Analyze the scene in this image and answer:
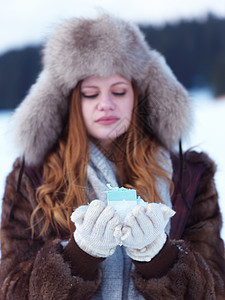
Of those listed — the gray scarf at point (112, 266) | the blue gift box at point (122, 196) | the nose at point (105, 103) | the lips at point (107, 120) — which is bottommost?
the gray scarf at point (112, 266)

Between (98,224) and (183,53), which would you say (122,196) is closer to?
(98,224)

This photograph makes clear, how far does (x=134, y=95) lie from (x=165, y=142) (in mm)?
197

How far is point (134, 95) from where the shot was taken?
1.31 metres

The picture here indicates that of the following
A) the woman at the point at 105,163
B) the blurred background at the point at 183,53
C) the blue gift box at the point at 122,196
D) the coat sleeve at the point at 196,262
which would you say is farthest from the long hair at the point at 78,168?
the blurred background at the point at 183,53

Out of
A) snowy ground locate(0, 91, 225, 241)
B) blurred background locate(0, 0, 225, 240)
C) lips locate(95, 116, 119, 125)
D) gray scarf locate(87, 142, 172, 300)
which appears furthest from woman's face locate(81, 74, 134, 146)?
blurred background locate(0, 0, 225, 240)

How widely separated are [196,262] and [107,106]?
20.7 inches

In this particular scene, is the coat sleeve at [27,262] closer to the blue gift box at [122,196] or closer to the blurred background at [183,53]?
the blue gift box at [122,196]

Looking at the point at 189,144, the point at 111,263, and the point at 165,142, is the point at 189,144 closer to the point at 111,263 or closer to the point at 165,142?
the point at 165,142

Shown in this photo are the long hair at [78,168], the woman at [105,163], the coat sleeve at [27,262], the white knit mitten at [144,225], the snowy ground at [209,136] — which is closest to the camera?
the white knit mitten at [144,225]

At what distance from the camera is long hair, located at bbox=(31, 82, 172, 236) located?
1.17 meters

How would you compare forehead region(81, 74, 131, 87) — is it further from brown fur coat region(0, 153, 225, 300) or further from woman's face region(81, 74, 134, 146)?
brown fur coat region(0, 153, 225, 300)

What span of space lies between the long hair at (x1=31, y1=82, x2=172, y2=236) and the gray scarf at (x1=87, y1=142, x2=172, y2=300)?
0.04 m

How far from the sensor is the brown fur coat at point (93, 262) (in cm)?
97

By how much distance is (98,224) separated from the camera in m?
0.84
